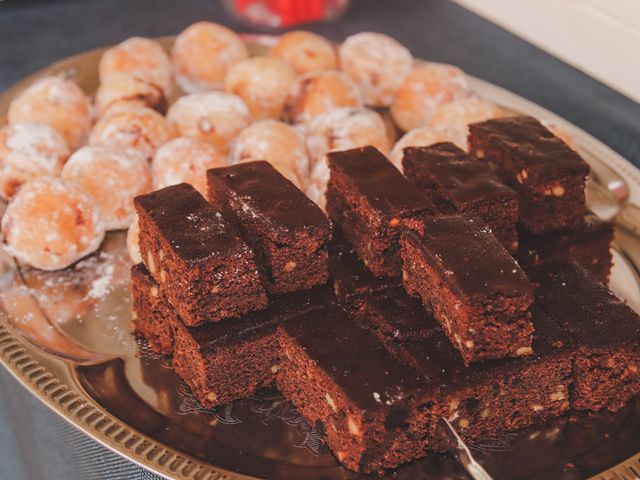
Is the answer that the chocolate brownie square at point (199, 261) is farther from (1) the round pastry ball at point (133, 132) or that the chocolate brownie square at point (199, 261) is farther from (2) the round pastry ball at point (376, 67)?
(2) the round pastry ball at point (376, 67)

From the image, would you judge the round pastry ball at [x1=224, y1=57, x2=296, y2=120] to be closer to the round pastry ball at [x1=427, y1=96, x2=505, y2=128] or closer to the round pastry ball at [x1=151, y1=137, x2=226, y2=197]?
the round pastry ball at [x1=151, y1=137, x2=226, y2=197]

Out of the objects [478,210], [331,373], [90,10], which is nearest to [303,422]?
[331,373]

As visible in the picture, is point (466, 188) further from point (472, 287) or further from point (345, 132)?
point (345, 132)

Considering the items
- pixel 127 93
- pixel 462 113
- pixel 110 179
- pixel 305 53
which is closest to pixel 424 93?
pixel 462 113

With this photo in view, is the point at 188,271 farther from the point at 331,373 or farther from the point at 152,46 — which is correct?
the point at 152,46

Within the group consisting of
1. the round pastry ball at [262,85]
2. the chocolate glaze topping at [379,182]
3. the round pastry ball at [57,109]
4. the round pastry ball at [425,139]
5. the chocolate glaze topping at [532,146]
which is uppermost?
the chocolate glaze topping at [532,146]

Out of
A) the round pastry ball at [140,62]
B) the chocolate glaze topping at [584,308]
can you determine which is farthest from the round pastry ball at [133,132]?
the chocolate glaze topping at [584,308]
